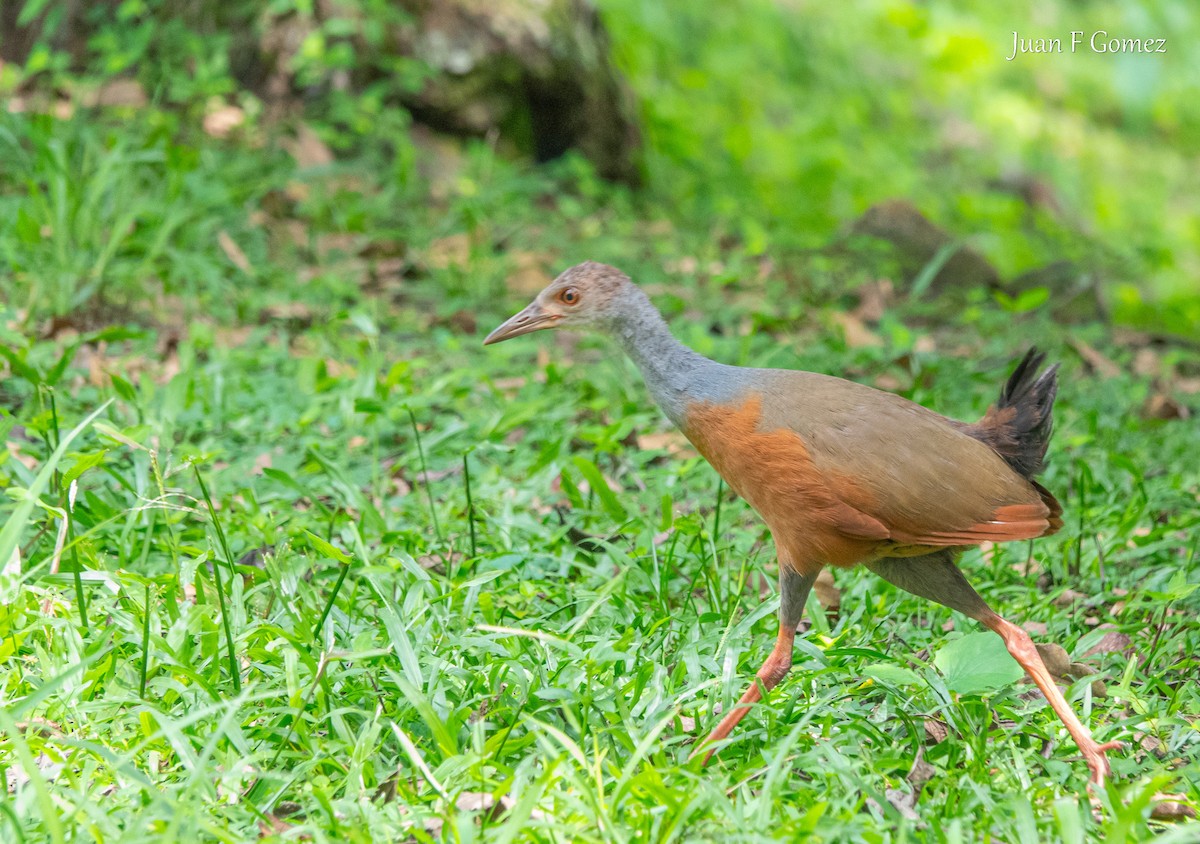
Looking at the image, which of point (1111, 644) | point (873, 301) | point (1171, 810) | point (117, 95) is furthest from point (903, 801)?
point (117, 95)

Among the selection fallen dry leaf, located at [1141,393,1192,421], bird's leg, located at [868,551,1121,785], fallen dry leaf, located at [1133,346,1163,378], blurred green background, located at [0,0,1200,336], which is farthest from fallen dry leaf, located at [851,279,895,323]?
bird's leg, located at [868,551,1121,785]

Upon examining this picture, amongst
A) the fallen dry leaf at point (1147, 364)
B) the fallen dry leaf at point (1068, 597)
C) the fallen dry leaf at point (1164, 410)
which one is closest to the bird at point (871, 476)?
the fallen dry leaf at point (1068, 597)

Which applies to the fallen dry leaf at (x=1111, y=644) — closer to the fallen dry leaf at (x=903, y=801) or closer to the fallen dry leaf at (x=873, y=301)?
the fallen dry leaf at (x=903, y=801)

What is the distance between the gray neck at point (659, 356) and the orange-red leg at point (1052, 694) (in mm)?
961

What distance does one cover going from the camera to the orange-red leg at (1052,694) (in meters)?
2.67

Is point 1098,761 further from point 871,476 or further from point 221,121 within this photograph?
point 221,121

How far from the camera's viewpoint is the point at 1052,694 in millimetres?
2824

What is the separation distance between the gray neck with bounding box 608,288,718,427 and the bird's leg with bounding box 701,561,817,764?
54 cm

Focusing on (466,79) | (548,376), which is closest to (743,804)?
(548,376)

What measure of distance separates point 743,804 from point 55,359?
133 inches

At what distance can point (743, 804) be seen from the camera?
8.04 ft

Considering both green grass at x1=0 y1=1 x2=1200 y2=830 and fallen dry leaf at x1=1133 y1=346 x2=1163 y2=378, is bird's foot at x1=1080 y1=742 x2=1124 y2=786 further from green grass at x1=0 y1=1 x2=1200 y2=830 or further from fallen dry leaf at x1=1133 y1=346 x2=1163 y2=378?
fallen dry leaf at x1=1133 y1=346 x2=1163 y2=378

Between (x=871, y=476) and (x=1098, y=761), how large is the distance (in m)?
0.81

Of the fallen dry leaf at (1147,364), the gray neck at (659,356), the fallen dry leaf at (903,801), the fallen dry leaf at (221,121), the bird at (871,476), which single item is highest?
the fallen dry leaf at (221,121)
